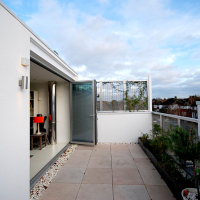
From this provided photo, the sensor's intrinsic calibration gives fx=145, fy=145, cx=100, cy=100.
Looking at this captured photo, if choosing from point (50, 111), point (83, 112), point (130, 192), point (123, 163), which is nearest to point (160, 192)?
point (130, 192)

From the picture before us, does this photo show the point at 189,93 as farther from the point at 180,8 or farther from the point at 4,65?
the point at 4,65

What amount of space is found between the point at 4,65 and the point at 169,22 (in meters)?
5.40

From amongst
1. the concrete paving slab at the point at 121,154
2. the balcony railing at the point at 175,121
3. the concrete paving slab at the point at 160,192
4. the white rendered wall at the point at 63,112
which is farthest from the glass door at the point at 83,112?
the concrete paving slab at the point at 160,192

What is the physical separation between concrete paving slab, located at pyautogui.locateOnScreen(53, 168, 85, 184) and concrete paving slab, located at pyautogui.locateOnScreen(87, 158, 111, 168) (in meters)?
0.33

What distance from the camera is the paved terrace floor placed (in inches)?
91.7

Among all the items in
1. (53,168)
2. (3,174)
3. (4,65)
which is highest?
(4,65)

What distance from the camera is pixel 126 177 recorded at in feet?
9.55

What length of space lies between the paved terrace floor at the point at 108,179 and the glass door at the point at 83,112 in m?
0.89

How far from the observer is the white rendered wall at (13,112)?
1.65 meters

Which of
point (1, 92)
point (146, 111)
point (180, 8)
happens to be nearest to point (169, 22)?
point (180, 8)

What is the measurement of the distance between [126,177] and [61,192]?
127 centimetres

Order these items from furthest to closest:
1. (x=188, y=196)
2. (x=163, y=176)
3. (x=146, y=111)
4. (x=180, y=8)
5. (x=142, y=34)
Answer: (x=142, y=34)
(x=146, y=111)
(x=180, y=8)
(x=163, y=176)
(x=188, y=196)

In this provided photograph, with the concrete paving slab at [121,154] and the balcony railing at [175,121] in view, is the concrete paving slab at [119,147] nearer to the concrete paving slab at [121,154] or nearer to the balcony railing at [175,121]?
the concrete paving slab at [121,154]

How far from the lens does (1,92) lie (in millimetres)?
1621
